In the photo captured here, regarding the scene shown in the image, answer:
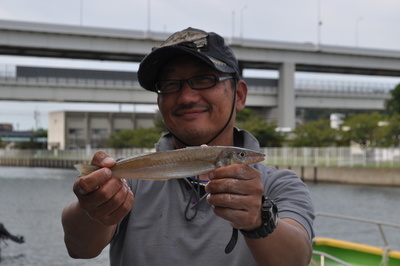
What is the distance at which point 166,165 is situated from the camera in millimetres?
2291

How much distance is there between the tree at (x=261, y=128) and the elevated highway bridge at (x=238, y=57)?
2115mm

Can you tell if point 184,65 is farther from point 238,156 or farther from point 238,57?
point 238,57

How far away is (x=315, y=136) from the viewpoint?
54.9 metres

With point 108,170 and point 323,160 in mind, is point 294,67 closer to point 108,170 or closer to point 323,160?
point 323,160

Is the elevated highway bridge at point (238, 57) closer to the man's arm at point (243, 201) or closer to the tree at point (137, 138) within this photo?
the tree at point (137, 138)

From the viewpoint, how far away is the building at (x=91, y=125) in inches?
3740

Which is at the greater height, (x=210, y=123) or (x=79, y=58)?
(x=79, y=58)

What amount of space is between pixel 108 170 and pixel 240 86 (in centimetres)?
117

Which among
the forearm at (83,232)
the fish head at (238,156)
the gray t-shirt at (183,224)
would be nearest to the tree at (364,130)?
the gray t-shirt at (183,224)

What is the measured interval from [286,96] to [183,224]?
189 ft

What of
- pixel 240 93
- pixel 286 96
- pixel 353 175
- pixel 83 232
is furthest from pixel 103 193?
pixel 286 96

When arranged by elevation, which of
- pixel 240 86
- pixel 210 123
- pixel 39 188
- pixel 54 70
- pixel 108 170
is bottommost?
pixel 39 188

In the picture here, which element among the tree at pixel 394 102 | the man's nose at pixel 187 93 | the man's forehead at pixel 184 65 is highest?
the tree at pixel 394 102

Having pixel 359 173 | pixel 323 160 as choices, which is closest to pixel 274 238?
pixel 359 173
